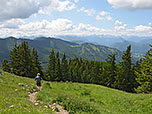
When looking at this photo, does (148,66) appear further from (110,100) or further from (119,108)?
(119,108)

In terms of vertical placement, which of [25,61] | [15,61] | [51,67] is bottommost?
[51,67]

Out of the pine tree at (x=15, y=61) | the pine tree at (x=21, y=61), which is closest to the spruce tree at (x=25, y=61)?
the pine tree at (x=21, y=61)

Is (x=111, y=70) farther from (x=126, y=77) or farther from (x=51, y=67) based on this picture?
(x=51, y=67)

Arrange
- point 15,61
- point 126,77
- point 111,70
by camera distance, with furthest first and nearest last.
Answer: point 111,70 < point 126,77 < point 15,61

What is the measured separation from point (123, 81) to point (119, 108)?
3642 cm

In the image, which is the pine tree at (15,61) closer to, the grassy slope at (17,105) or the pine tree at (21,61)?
the pine tree at (21,61)

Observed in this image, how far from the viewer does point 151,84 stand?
34438mm

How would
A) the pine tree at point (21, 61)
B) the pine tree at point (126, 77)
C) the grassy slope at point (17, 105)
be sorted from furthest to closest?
the pine tree at point (126, 77) < the pine tree at point (21, 61) < the grassy slope at point (17, 105)

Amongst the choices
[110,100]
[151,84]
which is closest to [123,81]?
[151,84]

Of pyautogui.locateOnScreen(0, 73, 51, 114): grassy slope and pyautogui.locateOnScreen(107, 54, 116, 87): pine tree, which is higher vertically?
pyautogui.locateOnScreen(0, 73, 51, 114): grassy slope

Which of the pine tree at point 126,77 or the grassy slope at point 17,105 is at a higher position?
the grassy slope at point 17,105

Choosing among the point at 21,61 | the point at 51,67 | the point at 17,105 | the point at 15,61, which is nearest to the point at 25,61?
the point at 21,61

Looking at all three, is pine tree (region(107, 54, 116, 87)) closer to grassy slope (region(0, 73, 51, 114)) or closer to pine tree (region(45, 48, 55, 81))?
pine tree (region(45, 48, 55, 81))

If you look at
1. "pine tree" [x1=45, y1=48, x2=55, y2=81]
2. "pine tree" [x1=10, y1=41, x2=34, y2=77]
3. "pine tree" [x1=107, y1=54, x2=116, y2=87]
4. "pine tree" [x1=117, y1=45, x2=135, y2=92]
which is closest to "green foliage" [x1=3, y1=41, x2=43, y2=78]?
"pine tree" [x1=10, y1=41, x2=34, y2=77]
